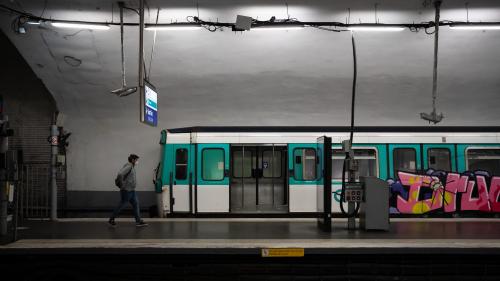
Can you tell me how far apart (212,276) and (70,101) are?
38.7 feet

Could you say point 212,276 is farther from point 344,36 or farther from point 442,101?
point 442,101

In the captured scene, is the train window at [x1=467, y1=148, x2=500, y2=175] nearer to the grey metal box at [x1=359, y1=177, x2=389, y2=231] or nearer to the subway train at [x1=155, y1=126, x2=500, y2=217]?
the subway train at [x1=155, y1=126, x2=500, y2=217]

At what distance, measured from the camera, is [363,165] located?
40.2 ft

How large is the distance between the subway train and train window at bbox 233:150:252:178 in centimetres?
49

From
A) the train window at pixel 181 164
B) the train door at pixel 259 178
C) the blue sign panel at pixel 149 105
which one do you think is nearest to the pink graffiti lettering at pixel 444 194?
the train door at pixel 259 178

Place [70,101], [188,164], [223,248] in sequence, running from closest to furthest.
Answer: [223,248], [188,164], [70,101]

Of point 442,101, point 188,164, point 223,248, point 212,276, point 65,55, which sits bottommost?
point 212,276

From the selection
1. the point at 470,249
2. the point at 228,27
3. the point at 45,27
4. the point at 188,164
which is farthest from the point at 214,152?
the point at 470,249

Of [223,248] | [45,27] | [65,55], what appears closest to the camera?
[223,248]

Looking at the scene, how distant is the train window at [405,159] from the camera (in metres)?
12.3

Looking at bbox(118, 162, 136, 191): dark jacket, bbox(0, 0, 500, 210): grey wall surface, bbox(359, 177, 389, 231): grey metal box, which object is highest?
bbox(0, 0, 500, 210): grey wall surface

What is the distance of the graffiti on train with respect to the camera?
12.2 metres

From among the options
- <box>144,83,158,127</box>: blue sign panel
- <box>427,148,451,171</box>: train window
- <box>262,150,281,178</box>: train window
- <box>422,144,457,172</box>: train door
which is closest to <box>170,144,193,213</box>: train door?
<box>262,150,281,178</box>: train window

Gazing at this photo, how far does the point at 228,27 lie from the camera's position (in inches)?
505
